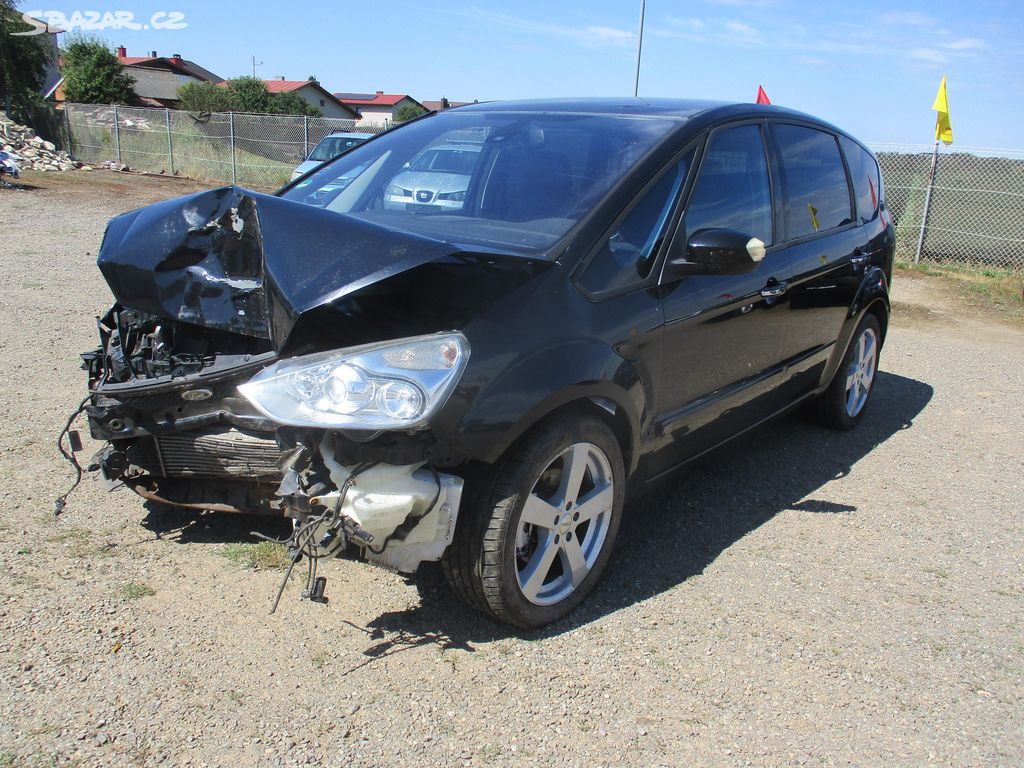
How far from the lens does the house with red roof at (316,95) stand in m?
72.7

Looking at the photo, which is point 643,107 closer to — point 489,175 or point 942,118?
point 489,175

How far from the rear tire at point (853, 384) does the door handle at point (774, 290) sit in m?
1.35

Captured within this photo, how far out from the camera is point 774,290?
4.05m

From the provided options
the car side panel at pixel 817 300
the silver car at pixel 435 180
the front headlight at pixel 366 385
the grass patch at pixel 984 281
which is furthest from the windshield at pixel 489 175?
the grass patch at pixel 984 281

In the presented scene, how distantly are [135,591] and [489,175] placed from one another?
86.8 inches

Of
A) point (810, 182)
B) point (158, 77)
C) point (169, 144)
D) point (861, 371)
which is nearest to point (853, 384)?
point (861, 371)

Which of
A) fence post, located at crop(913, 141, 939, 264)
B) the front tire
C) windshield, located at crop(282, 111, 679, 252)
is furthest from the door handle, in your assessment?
fence post, located at crop(913, 141, 939, 264)

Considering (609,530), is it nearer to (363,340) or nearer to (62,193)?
(363,340)

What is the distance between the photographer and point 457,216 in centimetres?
349

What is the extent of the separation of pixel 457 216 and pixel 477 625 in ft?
5.40

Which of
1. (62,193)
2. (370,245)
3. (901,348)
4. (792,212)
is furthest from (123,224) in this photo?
(62,193)

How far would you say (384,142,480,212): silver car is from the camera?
3.69 meters

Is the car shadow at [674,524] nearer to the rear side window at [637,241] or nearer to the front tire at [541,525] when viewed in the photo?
the front tire at [541,525]

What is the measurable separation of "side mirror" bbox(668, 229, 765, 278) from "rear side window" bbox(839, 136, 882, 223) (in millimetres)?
2232
